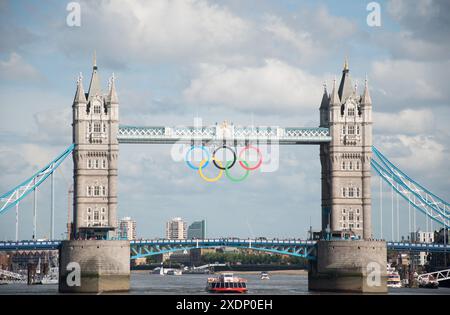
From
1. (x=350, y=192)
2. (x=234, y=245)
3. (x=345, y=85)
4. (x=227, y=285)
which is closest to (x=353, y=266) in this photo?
(x=350, y=192)

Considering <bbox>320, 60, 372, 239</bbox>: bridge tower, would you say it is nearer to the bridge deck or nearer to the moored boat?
the bridge deck

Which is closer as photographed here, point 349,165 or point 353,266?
point 353,266

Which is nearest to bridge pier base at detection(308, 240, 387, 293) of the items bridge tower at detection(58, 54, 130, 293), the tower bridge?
the tower bridge

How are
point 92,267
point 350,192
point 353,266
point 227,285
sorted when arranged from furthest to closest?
point 350,192 → point 353,266 → point 92,267 → point 227,285

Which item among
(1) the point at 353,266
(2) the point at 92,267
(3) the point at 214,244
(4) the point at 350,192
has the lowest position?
(2) the point at 92,267

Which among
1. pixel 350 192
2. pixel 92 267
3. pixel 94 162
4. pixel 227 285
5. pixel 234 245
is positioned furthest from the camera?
pixel 350 192

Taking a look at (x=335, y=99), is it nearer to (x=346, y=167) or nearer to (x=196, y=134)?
(x=346, y=167)
